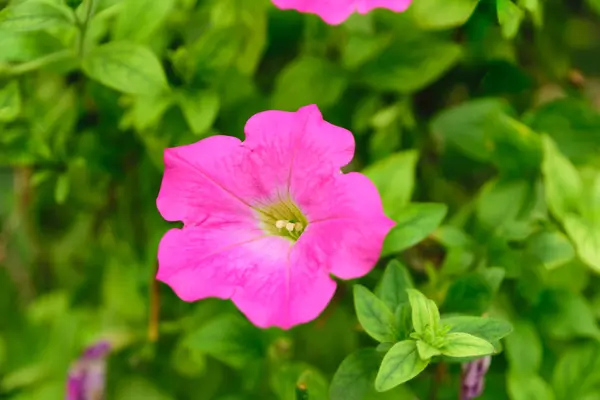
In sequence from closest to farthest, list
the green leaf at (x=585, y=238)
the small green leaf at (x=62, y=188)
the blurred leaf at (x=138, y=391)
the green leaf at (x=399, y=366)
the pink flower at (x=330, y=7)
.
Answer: the green leaf at (x=399, y=366), the pink flower at (x=330, y=7), the green leaf at (x=585, y=238), the small green leaf at (x=62, y=188), the blurred leaf at (x=138, y=391)

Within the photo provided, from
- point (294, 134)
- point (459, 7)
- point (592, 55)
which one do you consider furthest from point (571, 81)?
point (294, 134)

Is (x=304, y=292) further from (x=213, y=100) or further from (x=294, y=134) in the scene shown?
(x=213, y=100)

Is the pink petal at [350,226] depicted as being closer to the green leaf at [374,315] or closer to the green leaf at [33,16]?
the green leaf at [374,315]

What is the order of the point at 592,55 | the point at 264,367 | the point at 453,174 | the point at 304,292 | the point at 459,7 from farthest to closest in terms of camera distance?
1. the point at 592,55
2. the point at 453,174
3. the point at 264,367
4. the point at 459,7
5. the point at 304,292

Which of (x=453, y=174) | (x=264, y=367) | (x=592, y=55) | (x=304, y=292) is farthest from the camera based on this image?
(x=592, y=55)

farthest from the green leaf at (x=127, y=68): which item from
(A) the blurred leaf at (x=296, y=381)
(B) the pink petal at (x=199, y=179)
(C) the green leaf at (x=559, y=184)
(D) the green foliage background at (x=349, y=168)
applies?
(C) the green leaf at (x=559, y=184)

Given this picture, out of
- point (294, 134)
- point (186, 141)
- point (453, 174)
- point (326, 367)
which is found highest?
point (294, 134)

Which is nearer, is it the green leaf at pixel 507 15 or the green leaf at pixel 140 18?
the green leaf at pixel 507 15

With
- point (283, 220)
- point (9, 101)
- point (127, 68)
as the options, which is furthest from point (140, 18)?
point (283, 220)
